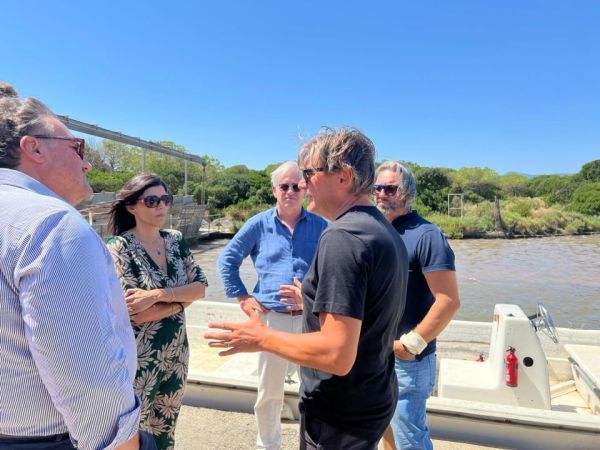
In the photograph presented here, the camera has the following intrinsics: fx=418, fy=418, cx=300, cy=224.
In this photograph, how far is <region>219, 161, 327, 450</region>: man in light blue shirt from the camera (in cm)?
253

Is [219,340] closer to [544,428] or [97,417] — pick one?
[97,417]

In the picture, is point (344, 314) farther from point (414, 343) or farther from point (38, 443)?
point (414, 343)

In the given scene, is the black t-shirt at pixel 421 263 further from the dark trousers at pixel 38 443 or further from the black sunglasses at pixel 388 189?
the dark trousers at pixel 38 443

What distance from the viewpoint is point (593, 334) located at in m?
4.36

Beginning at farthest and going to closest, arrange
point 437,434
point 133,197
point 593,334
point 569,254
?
point 569,254 < point 593,334 < point 437,434 < point 133,197

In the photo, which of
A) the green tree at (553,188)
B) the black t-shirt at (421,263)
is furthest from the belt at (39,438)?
the green tree at (553,188)

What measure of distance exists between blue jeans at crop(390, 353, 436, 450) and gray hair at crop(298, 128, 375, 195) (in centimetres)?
104

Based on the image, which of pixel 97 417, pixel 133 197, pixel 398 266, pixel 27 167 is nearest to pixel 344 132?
pixel 398 266

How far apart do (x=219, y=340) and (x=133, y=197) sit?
115cm

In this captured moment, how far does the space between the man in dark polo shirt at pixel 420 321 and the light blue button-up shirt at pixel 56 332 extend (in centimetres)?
139

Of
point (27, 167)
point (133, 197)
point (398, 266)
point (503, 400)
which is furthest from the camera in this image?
point (503, 400)

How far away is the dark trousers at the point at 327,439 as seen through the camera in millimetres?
1314

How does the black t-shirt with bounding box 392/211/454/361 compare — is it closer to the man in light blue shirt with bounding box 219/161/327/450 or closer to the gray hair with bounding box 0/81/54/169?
the man in light blue shirt with bounding box 219/161/327/450

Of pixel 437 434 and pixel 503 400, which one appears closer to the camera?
pixel 437 434
